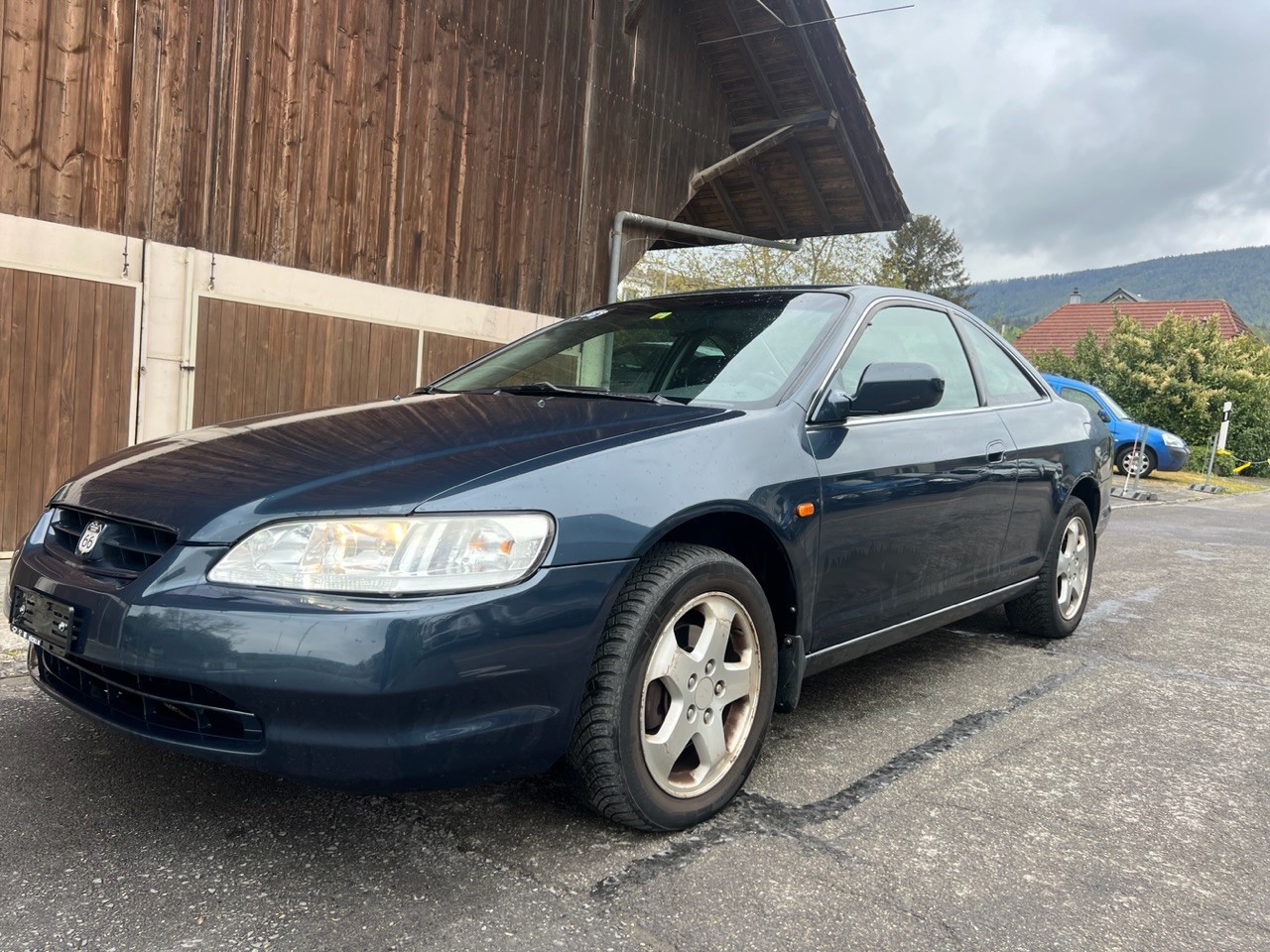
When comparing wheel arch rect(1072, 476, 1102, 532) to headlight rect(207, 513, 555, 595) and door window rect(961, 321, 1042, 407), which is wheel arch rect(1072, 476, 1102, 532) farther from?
headlight rect(207, 513, 555, 595)

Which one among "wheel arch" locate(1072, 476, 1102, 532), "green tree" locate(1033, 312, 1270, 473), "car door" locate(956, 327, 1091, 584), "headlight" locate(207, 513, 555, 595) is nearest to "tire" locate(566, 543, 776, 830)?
"headlight" locate(207, 513, 555, 595)

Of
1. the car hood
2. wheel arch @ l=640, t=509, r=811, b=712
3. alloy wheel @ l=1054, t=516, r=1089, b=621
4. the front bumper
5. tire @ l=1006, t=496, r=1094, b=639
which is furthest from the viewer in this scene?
alloy wheel @ l=1054, t=516, r=1089, b=621

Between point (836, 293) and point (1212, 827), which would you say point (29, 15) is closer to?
point (836, 293)

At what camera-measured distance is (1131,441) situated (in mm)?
18781

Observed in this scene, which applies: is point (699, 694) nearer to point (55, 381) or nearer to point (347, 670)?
point (347, 670)

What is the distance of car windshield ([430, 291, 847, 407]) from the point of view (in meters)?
3.16

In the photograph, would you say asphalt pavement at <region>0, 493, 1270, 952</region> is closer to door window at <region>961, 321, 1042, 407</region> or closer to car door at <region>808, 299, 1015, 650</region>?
car door at <region>808, 299, 1015, 650</region>

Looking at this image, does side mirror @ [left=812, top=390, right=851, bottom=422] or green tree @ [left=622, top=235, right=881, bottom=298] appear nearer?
side mirror @ [left=812, top=390, right=851, bottom=422]

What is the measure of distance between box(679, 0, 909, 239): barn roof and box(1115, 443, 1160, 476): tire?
29.8 feet

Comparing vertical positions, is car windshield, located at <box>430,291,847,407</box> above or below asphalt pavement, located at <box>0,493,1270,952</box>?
above

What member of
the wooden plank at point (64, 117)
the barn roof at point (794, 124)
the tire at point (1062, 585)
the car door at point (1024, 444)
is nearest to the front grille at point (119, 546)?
the car door at point (1024, 444)

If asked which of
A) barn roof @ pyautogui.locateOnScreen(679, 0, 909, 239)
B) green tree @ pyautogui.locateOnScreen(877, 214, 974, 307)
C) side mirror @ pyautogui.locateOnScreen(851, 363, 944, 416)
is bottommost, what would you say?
side mirror @ pyautogui.locateOnScreen(851, 363, 944, 416)

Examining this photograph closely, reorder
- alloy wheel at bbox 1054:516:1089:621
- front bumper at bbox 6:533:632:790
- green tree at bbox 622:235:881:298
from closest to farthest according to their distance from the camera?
1. front bumper at bbox 6:533:632:790
2. alloy wheel at bbox 1054:516:1089:621
3. green tree at bbox 622:235:881:298

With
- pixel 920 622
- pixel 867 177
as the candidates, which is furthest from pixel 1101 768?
pixel 867 177
